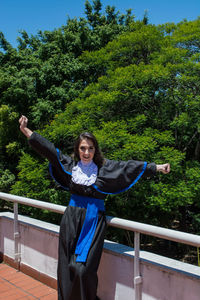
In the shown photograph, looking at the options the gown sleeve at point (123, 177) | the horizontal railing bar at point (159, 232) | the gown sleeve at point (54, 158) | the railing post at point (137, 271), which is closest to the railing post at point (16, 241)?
the horizontal railing bar at point (159, 232)

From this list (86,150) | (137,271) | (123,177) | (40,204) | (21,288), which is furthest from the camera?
(21,288)

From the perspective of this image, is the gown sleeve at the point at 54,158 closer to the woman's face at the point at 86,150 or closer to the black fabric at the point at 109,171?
the black fabric at the point at 109,171

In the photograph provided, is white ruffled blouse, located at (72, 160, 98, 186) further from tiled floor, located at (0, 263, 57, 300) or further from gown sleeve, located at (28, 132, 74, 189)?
tiled floor, located at (0, 263, 57, 300)

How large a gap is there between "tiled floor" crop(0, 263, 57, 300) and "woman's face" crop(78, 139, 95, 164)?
55.5 inches

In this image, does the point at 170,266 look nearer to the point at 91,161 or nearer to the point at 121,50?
the point at 91,161

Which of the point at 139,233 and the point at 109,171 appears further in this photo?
the point at 109,171

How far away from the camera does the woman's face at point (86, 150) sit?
2721 millimetres

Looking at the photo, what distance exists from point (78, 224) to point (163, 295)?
0.81 m

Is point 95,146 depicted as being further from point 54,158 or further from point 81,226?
point 81,226

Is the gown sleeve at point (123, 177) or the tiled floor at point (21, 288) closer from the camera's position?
the gown sleeve at point (123, 177)

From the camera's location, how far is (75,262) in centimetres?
251

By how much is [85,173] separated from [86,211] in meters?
0.31

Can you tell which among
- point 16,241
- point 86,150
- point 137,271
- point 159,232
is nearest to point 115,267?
point 137,271

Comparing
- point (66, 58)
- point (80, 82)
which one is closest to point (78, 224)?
point (80, 82)
